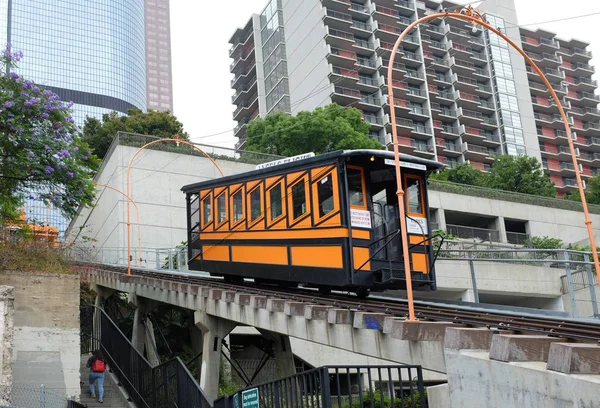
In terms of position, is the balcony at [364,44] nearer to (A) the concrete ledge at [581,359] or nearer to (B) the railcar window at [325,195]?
(B) the railcar window at [325,195]

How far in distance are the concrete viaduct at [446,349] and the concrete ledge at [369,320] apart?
0.05 feet

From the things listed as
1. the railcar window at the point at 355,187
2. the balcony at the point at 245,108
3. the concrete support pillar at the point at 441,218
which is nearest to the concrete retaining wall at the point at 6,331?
the railcar window at the point at 355,187

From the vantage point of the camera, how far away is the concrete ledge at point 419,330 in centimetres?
859

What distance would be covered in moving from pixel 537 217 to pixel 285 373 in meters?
38.1

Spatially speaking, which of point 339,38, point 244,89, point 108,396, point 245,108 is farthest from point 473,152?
point 108,396

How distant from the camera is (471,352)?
23.4 ft

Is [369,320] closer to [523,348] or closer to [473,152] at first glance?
[523,348]

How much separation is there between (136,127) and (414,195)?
1572 inches

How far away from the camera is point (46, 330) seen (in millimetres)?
16219

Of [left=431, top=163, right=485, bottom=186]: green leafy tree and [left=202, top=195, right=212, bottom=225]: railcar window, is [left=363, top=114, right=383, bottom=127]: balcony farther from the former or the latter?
[left=202, top=195, right=212, bottom=225]: railcar window

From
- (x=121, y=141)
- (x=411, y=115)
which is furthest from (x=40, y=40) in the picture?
(x=121, y=141)

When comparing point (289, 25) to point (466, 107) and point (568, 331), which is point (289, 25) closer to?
point (466, 107)

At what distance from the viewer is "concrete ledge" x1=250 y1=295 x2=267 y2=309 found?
13.5m

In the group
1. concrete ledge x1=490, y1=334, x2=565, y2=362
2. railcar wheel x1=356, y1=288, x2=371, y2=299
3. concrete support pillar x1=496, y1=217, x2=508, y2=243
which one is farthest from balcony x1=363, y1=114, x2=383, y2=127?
concrete ledge x1=490, y1=334, x2=565, y2=362
